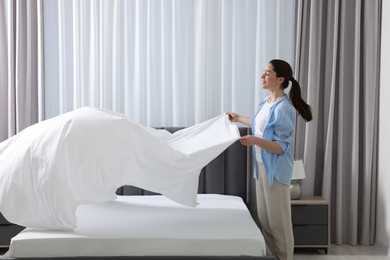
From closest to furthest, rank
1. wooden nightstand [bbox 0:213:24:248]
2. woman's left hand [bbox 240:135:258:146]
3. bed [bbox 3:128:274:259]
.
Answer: bed [bbox 3:128:274:259], woman's left hand [bbox 240:135:258:146], wooden nightstand [bbox 0:213:24:248]

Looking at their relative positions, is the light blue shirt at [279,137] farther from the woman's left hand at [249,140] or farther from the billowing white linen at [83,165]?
the billowing white linen at [83,165]

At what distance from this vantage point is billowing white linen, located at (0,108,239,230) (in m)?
3.52

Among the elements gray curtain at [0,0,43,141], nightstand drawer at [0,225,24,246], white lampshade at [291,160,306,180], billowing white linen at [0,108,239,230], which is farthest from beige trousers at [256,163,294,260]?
gray curtain at [0,0,43,141]

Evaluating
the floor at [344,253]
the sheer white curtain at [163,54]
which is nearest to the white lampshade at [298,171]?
the floor at [344,253]

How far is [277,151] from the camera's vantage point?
3912 mm

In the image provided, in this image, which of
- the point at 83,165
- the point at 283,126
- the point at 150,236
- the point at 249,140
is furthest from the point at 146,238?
the point at 283,126

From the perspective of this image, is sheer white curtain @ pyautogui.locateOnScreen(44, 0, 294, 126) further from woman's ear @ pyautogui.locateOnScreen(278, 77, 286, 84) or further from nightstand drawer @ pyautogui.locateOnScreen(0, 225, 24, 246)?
woman's ear @ pyautogui.locateOnScreen(278, 77, 286, 84)

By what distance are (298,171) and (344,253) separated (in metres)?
0.79

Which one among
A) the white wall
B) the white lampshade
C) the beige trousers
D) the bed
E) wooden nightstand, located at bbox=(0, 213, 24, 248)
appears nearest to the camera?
the bed

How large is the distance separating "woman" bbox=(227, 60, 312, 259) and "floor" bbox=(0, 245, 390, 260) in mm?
928

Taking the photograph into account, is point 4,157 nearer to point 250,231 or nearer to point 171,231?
point 171,231

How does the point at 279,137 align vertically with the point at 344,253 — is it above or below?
above

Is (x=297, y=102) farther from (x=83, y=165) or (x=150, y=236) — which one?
(x=83, y=165)

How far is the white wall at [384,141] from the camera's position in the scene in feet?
16.4
